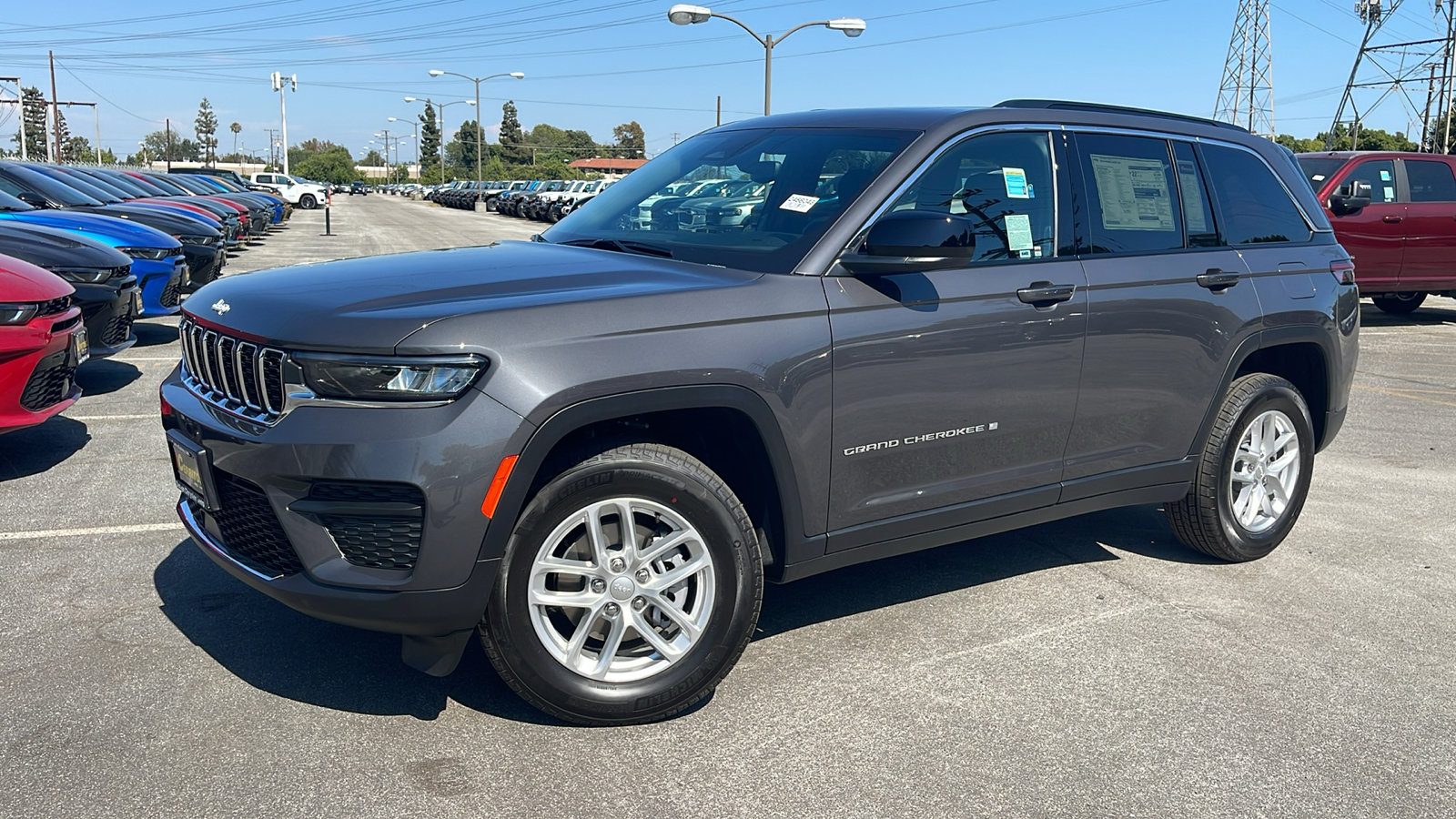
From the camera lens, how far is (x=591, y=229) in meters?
4.44

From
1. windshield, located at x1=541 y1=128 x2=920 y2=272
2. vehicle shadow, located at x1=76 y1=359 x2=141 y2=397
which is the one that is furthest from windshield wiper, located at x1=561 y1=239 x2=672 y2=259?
vehicle shadow, located at x1=76 y1=359 x2=141 y2=397

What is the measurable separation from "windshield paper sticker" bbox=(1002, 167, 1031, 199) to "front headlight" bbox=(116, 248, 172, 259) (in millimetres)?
8607

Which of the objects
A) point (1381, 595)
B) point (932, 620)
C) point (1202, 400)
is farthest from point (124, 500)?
point (1381, 595)

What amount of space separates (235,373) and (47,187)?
435 inches

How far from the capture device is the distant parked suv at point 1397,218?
1405 centimetres

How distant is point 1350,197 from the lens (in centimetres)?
1347

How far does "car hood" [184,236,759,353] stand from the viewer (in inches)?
120

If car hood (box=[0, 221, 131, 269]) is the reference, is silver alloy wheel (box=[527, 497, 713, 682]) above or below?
below

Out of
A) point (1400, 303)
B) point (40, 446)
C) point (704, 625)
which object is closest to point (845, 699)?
point (704, 625)

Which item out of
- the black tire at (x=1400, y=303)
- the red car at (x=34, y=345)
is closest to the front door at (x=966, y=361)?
the red car at (x=34, y=345)

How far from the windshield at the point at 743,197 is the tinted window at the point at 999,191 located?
145mm

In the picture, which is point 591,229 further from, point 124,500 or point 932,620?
point 124,500

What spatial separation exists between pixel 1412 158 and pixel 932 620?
43.5 ft

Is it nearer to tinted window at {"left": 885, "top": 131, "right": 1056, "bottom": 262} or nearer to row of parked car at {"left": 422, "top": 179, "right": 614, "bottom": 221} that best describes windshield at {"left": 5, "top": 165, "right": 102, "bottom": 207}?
tinted window at {"left": 885, "top": 131, "right": 1056, "bottom": 262}
